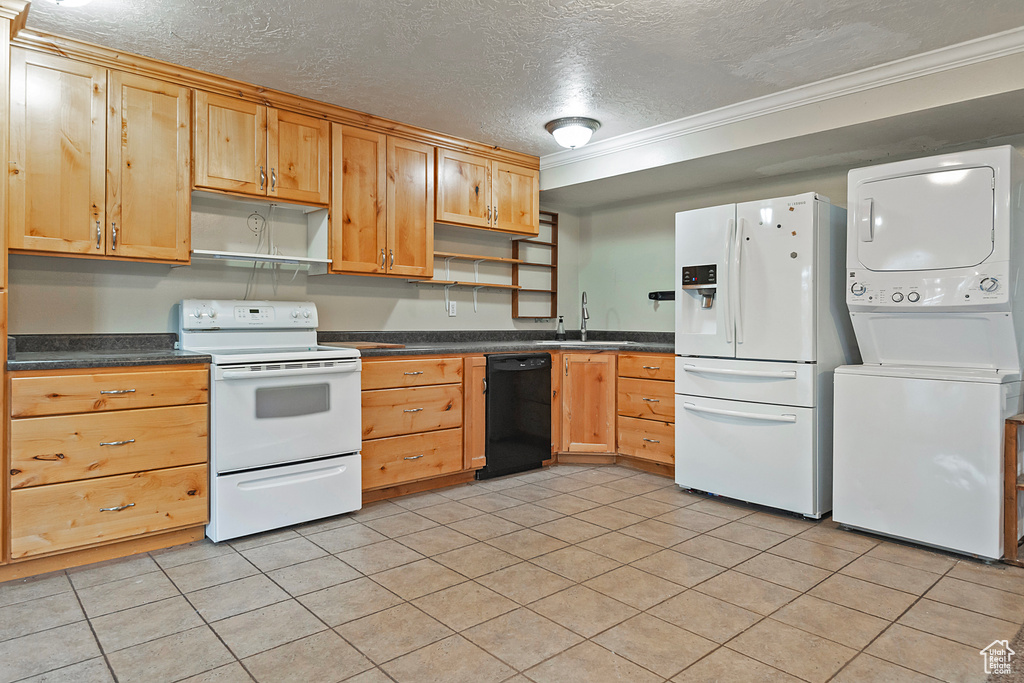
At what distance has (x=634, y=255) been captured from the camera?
16.8 ft

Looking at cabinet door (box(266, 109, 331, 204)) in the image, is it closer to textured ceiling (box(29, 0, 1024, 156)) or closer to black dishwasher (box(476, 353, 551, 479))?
textured ceiling (box(29, 0, 1024, 156))

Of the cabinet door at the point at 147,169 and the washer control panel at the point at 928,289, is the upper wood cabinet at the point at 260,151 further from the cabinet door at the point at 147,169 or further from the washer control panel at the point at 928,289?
the washer control panel at the point at 928,289

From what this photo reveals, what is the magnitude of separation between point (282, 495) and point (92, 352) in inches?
44.7

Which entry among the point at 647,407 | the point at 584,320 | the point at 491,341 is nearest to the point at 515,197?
the point at 491,341

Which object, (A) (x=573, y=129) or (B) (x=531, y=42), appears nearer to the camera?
(B) (x=531, y=42)

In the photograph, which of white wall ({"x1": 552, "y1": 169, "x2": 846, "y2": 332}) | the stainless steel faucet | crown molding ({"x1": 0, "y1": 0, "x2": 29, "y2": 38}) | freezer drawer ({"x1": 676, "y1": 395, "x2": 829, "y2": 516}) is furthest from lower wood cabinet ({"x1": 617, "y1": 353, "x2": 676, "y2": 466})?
crown molding ({"x1": 0, "y1": 0, "x2": 29, "y2": 38})

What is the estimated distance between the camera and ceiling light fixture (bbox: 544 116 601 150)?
3.77 m

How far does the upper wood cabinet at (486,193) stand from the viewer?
4184 mm

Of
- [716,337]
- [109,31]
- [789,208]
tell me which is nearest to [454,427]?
[716,337]

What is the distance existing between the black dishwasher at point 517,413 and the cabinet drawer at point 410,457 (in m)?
0.30

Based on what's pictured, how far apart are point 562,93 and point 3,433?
2991mm

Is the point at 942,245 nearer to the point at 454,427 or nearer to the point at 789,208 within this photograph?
the point at 789,208

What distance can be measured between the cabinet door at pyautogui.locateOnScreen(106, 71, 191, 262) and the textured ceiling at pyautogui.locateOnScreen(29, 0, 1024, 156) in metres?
0.19

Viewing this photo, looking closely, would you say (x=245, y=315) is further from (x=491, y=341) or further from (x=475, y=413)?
(x=491, y=341)
